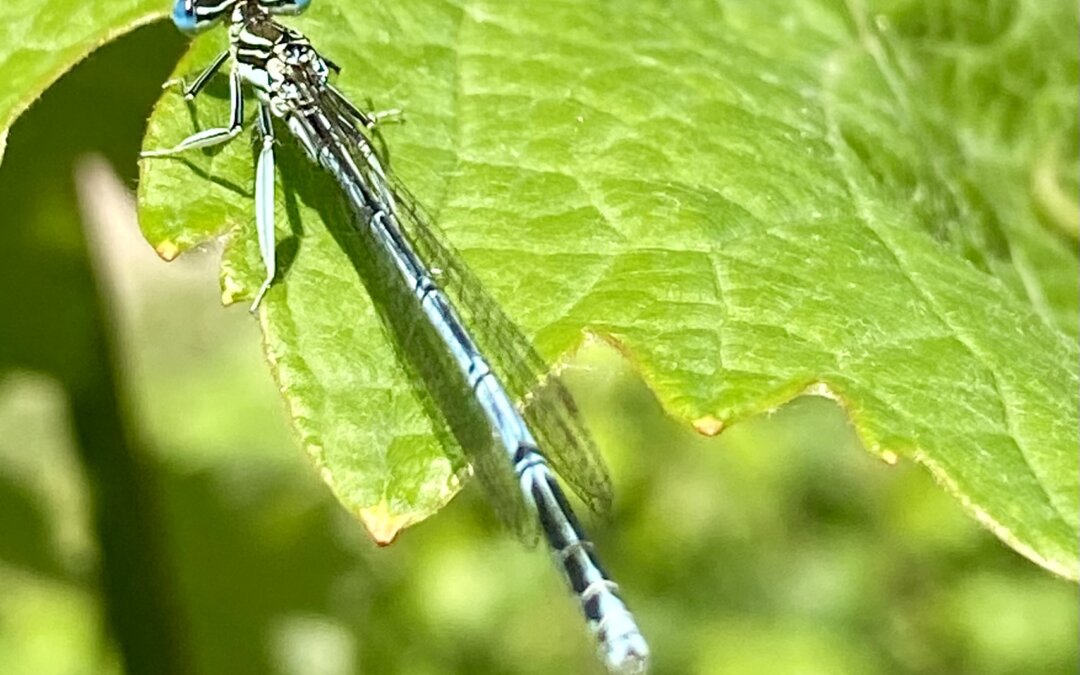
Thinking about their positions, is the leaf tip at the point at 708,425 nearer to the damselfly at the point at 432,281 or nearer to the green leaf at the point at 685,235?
the green leaf at the point at 685,235

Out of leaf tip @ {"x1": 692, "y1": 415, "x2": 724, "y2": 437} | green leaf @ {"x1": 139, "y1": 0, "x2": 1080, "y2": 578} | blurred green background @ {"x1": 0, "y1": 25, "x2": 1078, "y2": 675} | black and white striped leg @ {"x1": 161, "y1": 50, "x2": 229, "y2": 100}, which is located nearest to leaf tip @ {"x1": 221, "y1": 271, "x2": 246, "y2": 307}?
green leaf @ {"x1": 139, "y1": 0, "x2": 1080, "y2": 578}

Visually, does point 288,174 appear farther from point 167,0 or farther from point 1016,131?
point 1016,131

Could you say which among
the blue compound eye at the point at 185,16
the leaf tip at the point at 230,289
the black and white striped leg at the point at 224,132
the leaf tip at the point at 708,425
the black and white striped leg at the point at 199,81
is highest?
the blue compound eye at the point at 185,16

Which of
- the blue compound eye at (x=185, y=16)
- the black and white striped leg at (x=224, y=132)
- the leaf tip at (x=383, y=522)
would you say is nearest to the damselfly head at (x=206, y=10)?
the blue compound eye at (x=185, y=16)

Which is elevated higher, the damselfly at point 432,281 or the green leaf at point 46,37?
the green leaf at point 46,37

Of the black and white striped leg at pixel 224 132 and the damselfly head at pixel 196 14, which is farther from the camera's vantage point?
the damselfly head at pixel 196 14

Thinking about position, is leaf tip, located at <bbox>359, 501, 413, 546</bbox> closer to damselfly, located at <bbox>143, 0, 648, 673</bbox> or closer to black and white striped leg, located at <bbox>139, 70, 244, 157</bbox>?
damselfly, located at <bbox>143, 0, 648, 673</bbox>

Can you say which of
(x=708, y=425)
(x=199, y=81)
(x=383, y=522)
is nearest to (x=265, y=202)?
(x=199, y=81)

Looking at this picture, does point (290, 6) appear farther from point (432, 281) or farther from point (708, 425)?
point (708, 425)
